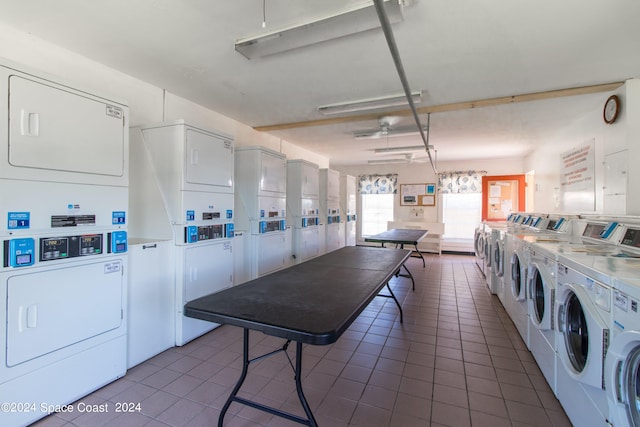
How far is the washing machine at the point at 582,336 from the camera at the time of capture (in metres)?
1.36

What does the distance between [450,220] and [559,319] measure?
7.08 metres

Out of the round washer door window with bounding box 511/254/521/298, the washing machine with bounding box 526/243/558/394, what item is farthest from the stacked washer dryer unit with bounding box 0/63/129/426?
the round washer door window with bounding box 511/254/521/298

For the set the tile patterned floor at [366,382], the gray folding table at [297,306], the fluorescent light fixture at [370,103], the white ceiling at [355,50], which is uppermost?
the white ceiling at [355,50]

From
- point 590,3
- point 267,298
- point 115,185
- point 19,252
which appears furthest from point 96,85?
point 590,3

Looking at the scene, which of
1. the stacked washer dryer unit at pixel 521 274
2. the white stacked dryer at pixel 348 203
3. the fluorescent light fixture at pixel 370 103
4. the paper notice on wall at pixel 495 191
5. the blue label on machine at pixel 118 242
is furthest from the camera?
the white stacked dryer at pixel 348 203

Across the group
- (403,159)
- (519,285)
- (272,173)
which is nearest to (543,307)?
(519,285)

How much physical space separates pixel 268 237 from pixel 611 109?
442cm

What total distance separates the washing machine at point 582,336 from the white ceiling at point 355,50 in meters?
1.73

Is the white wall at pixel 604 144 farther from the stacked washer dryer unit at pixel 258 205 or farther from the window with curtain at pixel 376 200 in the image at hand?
the window with curtain at pixel 376 200

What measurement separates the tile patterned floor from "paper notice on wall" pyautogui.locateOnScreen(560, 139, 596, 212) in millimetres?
2178

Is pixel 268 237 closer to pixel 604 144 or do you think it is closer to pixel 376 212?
pixel 604 144

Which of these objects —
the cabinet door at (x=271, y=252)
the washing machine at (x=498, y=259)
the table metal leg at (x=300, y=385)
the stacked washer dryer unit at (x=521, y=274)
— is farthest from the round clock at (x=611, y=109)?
the cabinet door at (x=271, y=252)

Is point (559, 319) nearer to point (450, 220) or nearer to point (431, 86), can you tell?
point (431, 86)

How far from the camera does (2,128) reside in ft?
5.57
